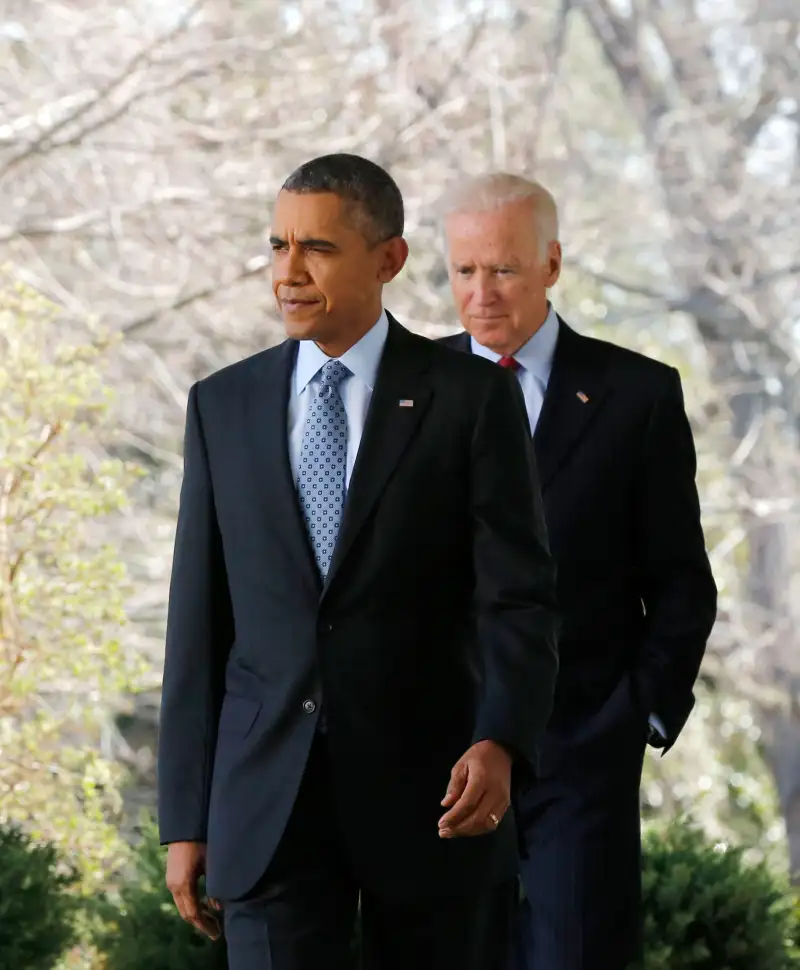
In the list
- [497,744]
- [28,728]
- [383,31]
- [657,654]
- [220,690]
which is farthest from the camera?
[383,31]

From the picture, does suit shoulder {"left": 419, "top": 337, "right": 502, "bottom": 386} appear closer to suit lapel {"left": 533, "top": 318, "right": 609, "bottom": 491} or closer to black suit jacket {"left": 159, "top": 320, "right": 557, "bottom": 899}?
black suit jacket {"left": 159, "top": 320, "right": 557, "bottom": 899}

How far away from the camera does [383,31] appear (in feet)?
20.0

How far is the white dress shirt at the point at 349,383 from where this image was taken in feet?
7.73

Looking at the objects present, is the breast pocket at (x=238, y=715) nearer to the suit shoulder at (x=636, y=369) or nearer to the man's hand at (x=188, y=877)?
the man's hand at (x=188, y=877)

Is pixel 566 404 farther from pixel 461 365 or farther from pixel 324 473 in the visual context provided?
pixel 324 473

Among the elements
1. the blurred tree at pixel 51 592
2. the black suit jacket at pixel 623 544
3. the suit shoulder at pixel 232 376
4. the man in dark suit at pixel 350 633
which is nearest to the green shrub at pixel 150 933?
the blurred tree at pixel 51 592

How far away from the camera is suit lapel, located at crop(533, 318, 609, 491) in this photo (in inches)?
128

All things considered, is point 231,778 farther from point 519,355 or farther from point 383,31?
point 383,31

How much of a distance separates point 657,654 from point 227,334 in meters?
3.15

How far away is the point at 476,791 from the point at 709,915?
260 centimetres

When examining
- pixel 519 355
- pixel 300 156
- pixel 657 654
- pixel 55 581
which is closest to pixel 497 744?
pixel 657 654

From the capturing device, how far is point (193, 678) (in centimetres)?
234

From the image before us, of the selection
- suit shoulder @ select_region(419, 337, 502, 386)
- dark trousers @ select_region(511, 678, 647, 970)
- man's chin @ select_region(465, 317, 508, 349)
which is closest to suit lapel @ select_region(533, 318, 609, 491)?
man's chin @ select_region(465, 317, 508, 349)

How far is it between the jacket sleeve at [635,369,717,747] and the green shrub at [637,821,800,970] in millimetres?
1383
